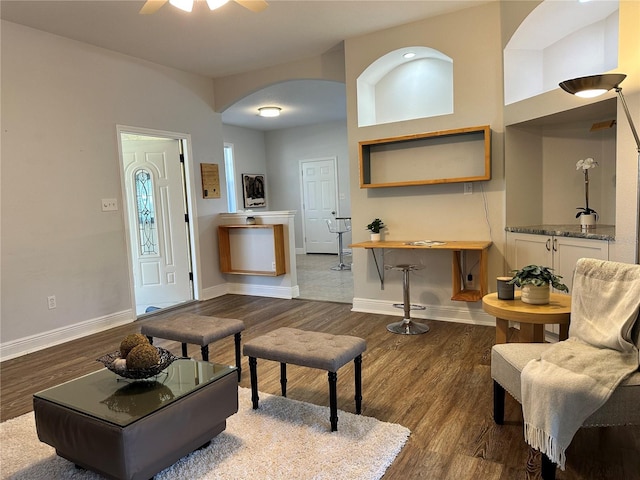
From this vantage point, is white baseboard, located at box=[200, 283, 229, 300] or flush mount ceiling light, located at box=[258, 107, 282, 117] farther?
flush mount ceiling light, located at box=[258, 107, 282, 117]

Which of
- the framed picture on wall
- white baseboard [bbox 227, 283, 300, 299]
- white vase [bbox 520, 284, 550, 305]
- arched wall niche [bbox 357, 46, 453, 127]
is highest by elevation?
arched wall niche [bbox 357, 46, 453, 127]

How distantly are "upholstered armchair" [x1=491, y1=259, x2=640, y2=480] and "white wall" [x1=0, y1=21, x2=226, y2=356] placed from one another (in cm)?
376

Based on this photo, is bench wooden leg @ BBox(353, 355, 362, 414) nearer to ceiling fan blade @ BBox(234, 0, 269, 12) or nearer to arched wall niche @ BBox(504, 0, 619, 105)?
ceiling fan blade @ BBox(234, 0, 269, 12)

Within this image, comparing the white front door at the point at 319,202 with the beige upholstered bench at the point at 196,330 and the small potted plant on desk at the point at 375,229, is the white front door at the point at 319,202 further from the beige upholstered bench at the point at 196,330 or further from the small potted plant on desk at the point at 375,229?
the beige upholstered bench at the point at 196,330

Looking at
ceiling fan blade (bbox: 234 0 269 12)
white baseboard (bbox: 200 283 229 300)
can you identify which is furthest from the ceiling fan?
white baseboard (bbox: 200 283 229 300)

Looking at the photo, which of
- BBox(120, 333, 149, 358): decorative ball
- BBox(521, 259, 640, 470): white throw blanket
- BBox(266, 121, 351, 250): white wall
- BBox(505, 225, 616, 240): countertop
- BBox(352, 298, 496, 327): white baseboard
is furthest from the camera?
BBox(266, 121, 351, 250): white wall

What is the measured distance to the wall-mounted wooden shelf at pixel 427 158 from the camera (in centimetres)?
381

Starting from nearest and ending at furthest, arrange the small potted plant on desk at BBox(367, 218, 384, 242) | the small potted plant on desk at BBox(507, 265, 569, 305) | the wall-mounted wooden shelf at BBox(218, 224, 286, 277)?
the small potted plant on desk at BBox(507, 265, 569, 305) < the small potted plant on desk at BBox(367, 218, 384, 242) < the wall-mounted wooden shelf at BBox(218, 224, 286, 277)

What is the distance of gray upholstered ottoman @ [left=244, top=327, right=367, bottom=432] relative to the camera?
6.83 feet

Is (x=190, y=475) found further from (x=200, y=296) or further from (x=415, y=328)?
(x=200, y=296)

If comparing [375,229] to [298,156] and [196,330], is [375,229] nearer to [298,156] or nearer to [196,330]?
[196,330]

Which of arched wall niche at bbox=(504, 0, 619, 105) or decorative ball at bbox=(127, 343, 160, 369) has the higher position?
arched wall niche at bbox=(504, 0, 619, 105)

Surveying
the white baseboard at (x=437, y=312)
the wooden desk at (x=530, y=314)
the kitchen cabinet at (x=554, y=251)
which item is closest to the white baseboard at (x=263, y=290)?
the white baseboard at (x=437, y=312)

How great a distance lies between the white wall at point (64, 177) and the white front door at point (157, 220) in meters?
0.50
